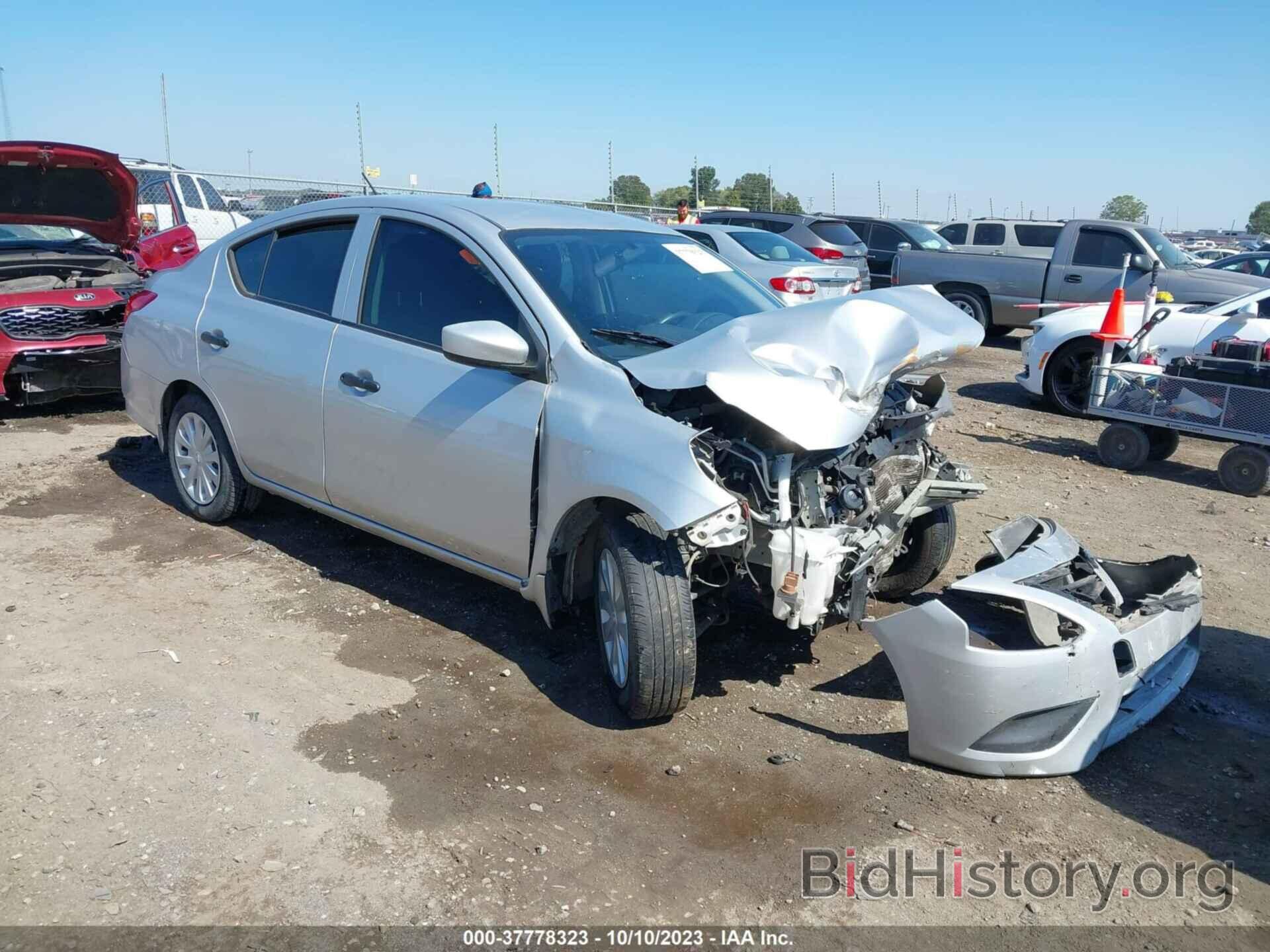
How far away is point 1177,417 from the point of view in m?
7.69

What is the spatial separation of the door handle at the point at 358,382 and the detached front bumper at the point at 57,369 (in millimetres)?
4578

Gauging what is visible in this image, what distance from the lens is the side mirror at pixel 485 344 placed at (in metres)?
Answer: 3.84

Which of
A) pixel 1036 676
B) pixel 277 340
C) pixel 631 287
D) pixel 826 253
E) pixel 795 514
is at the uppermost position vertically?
pixel 631 287

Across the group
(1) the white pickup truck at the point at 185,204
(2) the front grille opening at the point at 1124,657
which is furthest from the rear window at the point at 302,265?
(1) the white pickup truck at the point at 185,204

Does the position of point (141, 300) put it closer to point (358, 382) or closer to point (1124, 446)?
point (358, 382)

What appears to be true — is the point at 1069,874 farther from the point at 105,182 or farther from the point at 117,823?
the point at 105,182

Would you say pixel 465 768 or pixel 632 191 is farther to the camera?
pixel 632 191

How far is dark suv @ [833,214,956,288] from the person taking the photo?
18125mm

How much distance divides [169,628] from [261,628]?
15.6 inches

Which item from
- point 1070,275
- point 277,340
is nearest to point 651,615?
point 277,340

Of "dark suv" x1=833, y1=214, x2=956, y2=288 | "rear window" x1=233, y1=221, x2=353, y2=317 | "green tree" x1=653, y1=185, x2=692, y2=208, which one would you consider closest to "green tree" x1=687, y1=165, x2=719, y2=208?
"green tree" x1=653, y1=185, x2=692, y2=208

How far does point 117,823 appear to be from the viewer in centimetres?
320

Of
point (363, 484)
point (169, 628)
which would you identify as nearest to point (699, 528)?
point (363, 484)

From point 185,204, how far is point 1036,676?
13.3 m
